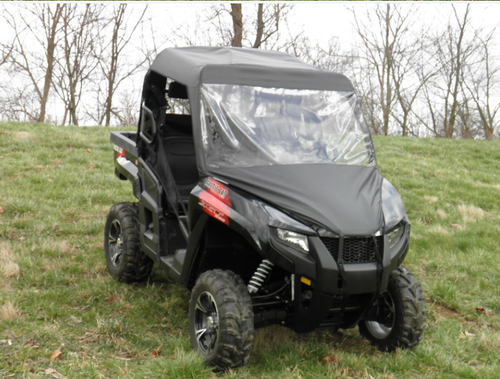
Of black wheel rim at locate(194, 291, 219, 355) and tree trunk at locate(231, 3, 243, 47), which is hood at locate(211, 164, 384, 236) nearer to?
black wheel rim at locate(194, 291, 219, 355)

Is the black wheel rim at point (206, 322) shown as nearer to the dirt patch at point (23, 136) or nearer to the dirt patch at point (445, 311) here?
the dirt patch at point (445, 311)

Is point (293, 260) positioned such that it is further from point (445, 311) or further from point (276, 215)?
point (445, 311)

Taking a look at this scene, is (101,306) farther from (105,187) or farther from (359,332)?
(105,187)

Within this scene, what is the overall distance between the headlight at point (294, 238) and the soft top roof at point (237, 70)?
137 cm

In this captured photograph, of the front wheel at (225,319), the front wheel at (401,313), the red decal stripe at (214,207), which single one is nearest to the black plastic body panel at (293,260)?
the red decal stripe at (214,207)

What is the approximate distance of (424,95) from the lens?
3219 centimetres

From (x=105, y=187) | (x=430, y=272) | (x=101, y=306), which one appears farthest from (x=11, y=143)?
(x=430, y=272)

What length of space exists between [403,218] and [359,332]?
1.23 metres

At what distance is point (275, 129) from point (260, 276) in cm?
113

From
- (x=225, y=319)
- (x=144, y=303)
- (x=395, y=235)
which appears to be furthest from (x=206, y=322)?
(x=395, y=235)

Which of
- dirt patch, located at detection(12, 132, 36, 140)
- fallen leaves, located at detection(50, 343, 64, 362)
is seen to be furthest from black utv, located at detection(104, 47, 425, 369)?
dirt patch, located at detection(12, 132, 36, 140)

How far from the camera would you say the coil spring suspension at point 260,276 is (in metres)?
4.12

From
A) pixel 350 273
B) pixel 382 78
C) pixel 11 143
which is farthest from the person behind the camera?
pixel 382 78

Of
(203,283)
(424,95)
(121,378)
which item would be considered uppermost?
(424,95)
